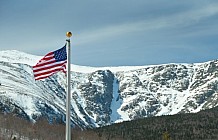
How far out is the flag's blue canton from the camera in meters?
25.3

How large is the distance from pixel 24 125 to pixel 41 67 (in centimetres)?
16993

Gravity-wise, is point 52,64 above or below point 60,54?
below

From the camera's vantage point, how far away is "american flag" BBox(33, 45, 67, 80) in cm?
2533

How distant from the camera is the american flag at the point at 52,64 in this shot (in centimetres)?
2533

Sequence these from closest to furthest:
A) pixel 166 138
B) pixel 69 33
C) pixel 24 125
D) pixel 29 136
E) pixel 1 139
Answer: pixel 69 33 → pixel 166 138 → pixel 1 139 → pixel 29 136 → pixel 24 125

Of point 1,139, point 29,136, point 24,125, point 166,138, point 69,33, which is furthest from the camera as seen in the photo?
point 24,125

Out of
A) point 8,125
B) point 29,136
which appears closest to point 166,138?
point 29,136

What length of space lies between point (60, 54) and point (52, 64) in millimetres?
681

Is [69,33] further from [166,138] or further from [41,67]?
[166,138]

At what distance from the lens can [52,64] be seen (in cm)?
2539

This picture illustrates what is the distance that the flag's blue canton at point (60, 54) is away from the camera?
83.0 ft

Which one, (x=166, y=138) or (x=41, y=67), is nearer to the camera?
(x=41, y=67)

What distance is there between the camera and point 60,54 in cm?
2545

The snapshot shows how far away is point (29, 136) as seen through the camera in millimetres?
168750
